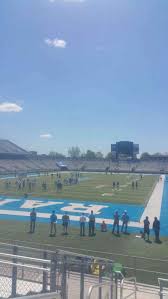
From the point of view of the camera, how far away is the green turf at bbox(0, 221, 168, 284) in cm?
1284

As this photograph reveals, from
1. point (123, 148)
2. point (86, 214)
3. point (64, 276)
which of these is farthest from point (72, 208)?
point (123, 148)

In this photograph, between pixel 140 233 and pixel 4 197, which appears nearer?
pixel 140 233

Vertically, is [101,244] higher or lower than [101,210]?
lower

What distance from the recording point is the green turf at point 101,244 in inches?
506

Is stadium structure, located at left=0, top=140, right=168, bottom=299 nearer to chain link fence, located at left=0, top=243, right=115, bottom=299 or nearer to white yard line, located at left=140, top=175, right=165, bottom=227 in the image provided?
chain link fence, located at left=0, top=243, right=115, bottom=299

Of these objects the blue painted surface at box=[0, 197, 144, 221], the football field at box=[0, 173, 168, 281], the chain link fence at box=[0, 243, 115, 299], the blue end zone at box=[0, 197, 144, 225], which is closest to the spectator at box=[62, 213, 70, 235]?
the football field at box=[0, 173, 168, 281]

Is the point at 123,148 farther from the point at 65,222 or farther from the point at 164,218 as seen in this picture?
the point at 65,222

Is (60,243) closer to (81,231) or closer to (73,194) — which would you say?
(81,231)

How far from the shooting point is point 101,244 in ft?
52.2

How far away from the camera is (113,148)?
9300 cm

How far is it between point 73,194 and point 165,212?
10851 millimetres

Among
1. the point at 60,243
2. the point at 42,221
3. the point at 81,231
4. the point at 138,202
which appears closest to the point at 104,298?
the point at 60,243

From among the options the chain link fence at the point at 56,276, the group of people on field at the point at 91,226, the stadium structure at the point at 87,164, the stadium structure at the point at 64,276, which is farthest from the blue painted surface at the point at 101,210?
the stadium structure at the point at 87,164

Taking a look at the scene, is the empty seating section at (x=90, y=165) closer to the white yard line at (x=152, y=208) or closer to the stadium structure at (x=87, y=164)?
the stadium structure at (x=87, y=164)
